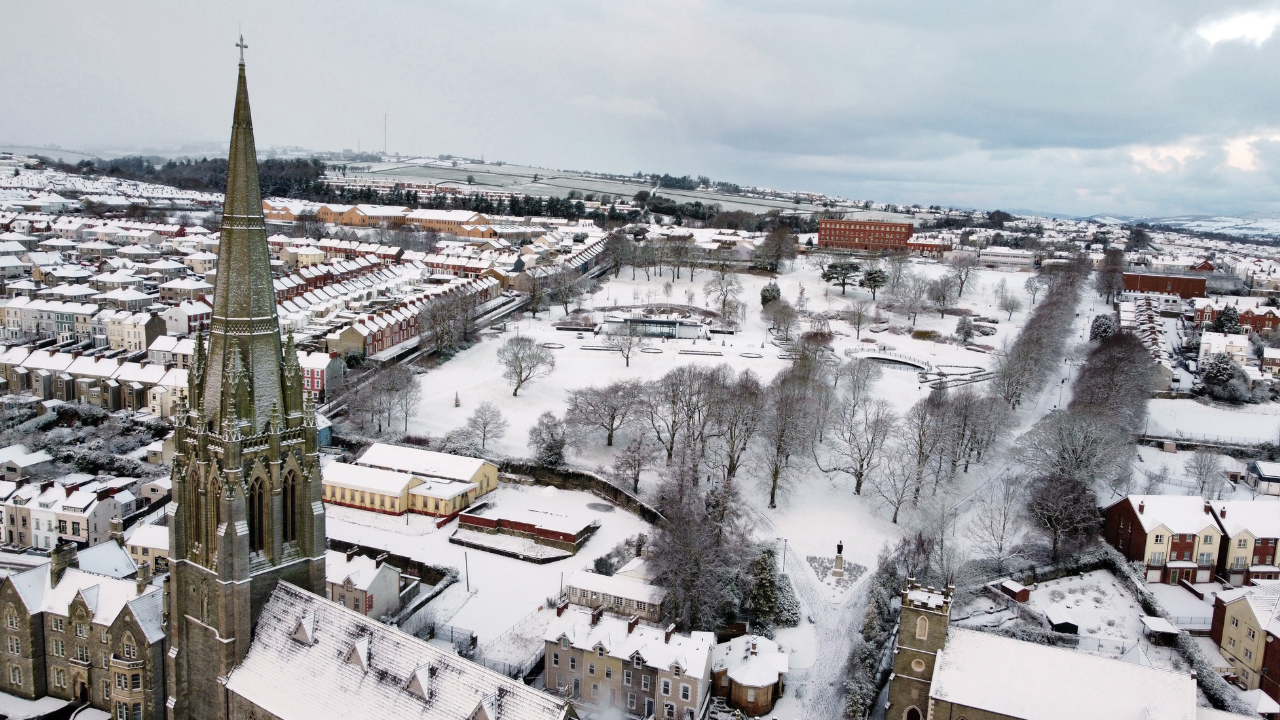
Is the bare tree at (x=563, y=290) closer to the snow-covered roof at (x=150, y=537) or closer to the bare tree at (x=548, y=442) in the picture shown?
the bare tree at (x=548, y=442)

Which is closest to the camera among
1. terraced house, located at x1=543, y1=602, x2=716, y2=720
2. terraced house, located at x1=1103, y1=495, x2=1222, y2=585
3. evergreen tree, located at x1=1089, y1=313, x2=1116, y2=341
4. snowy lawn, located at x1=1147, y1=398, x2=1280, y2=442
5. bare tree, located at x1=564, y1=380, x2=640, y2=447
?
terraced house, located at x1=543, y1=602, x2=716, y2=720

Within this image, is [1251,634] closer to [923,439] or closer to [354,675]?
[923,439]

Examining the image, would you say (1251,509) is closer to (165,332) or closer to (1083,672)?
(1083,672)

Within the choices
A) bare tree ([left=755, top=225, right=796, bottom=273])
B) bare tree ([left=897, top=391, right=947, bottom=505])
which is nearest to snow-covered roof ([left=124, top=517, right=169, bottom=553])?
bare tree ([left=897, top=391, right=947, bottom=505])

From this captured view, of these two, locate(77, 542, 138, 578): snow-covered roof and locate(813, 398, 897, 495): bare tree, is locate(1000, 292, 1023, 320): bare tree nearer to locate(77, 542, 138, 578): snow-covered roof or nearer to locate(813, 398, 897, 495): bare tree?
locate(813, 398, 897, 495): bare tree

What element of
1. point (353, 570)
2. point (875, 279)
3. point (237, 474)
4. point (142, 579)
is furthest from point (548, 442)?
point (875, 279)

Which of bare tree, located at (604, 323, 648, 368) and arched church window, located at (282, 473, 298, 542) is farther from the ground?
arched church window, located at (282, 473, 298, 542)

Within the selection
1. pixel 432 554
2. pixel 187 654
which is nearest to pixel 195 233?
pixel 432 554

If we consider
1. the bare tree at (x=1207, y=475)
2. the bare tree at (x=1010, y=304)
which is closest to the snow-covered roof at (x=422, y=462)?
the bare tree at (x=1207, y=475)
